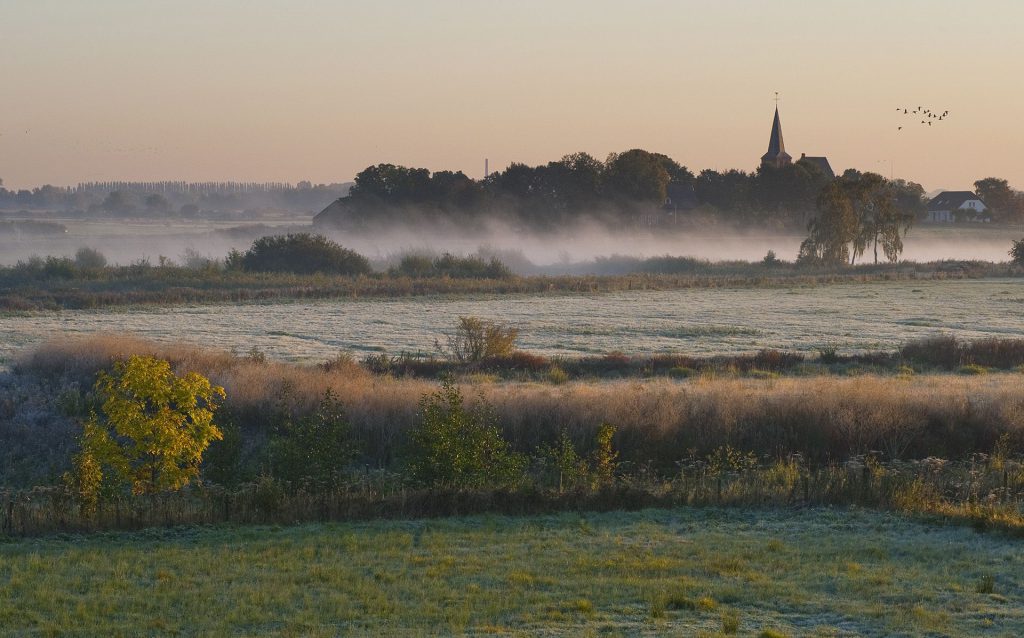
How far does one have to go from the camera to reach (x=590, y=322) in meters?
47.5

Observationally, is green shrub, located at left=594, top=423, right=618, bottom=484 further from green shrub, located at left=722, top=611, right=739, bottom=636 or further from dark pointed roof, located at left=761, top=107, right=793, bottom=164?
dark pointed roof, located at left=761, top=107, right=793, bottom=164

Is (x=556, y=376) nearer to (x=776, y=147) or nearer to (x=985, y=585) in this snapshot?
(x=985, y=585)

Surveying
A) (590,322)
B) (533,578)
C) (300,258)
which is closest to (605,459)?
(533,578)

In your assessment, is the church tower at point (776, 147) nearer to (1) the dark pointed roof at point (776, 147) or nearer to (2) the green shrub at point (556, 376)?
(1) the dark pointed roof at point (776, 147)

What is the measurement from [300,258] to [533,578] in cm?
6932

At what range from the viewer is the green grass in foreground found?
1099 centimetres

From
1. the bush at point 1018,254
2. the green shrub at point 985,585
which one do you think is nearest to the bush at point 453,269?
the bush at point 1018,254

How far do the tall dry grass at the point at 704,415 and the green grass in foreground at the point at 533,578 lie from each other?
6278 mm

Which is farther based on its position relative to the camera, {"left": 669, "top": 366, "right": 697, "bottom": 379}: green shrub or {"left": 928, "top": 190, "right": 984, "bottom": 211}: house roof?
{"left": 928, "top": 190, "right": 984, "bottom": 211}: house roof

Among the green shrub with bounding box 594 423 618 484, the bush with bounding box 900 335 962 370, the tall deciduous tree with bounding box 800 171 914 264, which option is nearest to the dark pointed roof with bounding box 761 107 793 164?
the tall deciduous tree with bounding box 800 171 914 264

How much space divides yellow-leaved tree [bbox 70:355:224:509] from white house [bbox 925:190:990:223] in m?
159

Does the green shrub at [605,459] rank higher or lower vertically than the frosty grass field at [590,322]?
lower

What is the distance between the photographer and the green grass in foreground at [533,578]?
36.1ft

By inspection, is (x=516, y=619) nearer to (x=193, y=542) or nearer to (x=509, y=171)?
(x=193, y=542)
